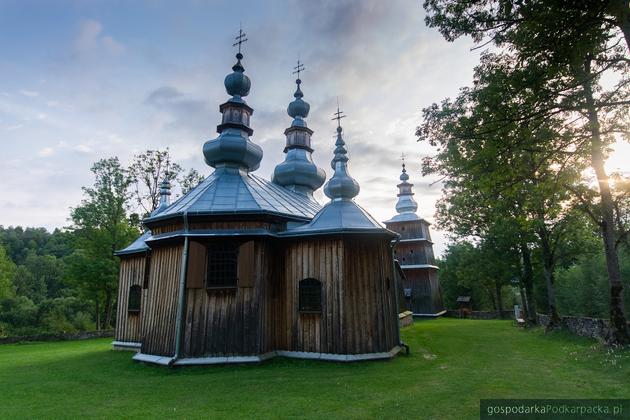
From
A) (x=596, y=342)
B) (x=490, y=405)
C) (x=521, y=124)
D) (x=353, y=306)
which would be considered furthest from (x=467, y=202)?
(x=490, y=405)

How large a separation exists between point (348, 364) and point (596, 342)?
829 cm

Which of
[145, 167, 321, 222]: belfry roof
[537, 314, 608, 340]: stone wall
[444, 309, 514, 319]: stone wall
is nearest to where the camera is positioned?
[145, 167, 321, 222]: belfry roof

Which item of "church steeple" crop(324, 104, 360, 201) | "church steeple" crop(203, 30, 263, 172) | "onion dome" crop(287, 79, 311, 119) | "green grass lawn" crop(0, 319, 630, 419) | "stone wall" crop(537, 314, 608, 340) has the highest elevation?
"onion dome" crop(287, 79, 311, 119)

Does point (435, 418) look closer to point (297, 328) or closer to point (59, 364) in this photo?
point (297, 328)

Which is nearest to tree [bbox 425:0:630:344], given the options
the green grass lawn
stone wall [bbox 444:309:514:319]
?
the green grass lawn

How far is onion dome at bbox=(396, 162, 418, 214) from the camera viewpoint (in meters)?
34.0

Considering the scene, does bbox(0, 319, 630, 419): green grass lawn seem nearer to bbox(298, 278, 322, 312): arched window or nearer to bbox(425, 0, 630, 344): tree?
bbox(298, 278, 322, 312): arched window

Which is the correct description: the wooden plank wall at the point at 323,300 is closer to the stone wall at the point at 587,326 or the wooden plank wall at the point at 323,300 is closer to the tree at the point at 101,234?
the stone wall at the point at 587,326

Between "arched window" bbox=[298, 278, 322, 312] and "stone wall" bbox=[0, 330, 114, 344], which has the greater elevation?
"arched window" bbox=[298, 278, 322, 312]

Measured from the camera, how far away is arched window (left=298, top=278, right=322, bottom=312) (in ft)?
37.2

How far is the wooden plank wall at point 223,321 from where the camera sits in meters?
10.6

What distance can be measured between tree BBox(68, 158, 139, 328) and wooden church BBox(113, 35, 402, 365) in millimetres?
15044

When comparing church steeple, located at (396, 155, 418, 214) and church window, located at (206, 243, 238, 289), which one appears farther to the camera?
church steeple, located at (396, 155, 418, 214)

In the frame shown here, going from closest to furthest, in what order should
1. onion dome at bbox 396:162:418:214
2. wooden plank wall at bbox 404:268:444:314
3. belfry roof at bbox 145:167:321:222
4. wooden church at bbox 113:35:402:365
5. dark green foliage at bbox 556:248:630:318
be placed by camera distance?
wooden church at bbox 113:35:402:365, belfry roof at bbox 145:167:321:222, dark green foliage at bbox 556:248:630:318, wooden plank wall at bbox 404:268:444:314, onion dome at bbox 396:162:418:214
